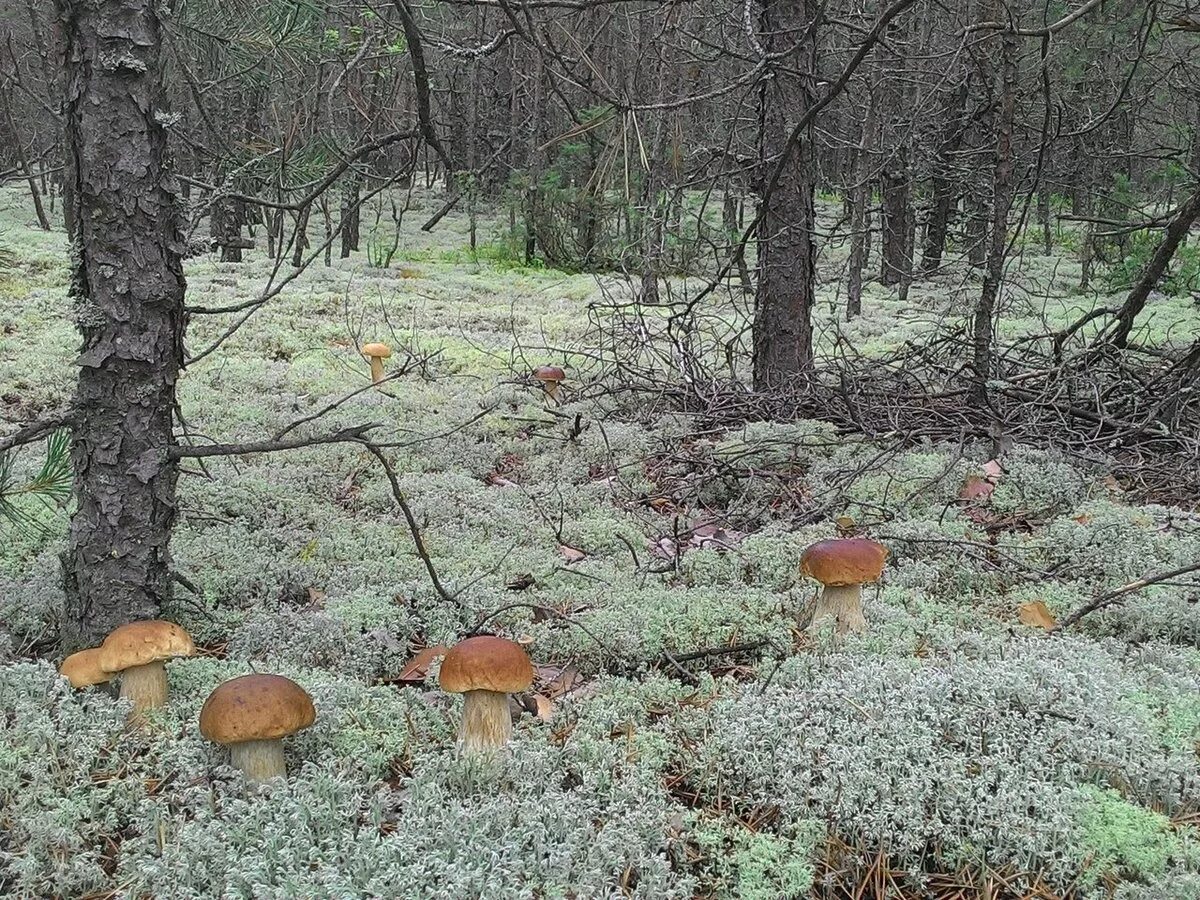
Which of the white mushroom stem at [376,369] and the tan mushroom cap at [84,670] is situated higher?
the tan mushroom cap at [84,670]

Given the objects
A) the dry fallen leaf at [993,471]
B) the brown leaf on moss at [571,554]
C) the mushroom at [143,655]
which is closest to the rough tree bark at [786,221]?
the dry fallen leaf at [993,471]

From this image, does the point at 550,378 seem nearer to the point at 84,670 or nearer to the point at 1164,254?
the point at 1164,254

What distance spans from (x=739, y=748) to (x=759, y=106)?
184 inches

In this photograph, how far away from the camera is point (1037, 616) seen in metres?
3.01

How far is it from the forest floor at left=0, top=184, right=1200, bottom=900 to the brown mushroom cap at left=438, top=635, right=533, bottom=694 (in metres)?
0.18

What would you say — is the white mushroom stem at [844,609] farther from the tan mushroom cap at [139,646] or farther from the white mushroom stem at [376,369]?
the white mushroom stem at [376,369]

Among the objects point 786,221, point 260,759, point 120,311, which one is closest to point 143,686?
point 260,759

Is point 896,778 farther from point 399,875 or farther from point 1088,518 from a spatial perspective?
point 1088,518

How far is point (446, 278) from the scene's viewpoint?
14.7 metres

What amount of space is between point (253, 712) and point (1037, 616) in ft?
8.14

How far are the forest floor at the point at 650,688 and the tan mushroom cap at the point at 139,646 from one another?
0.14 metres

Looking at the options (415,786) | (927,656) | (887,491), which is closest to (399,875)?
(415,786)

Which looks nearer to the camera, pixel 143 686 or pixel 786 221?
pixel 143 686

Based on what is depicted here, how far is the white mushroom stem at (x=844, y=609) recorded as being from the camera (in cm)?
296
